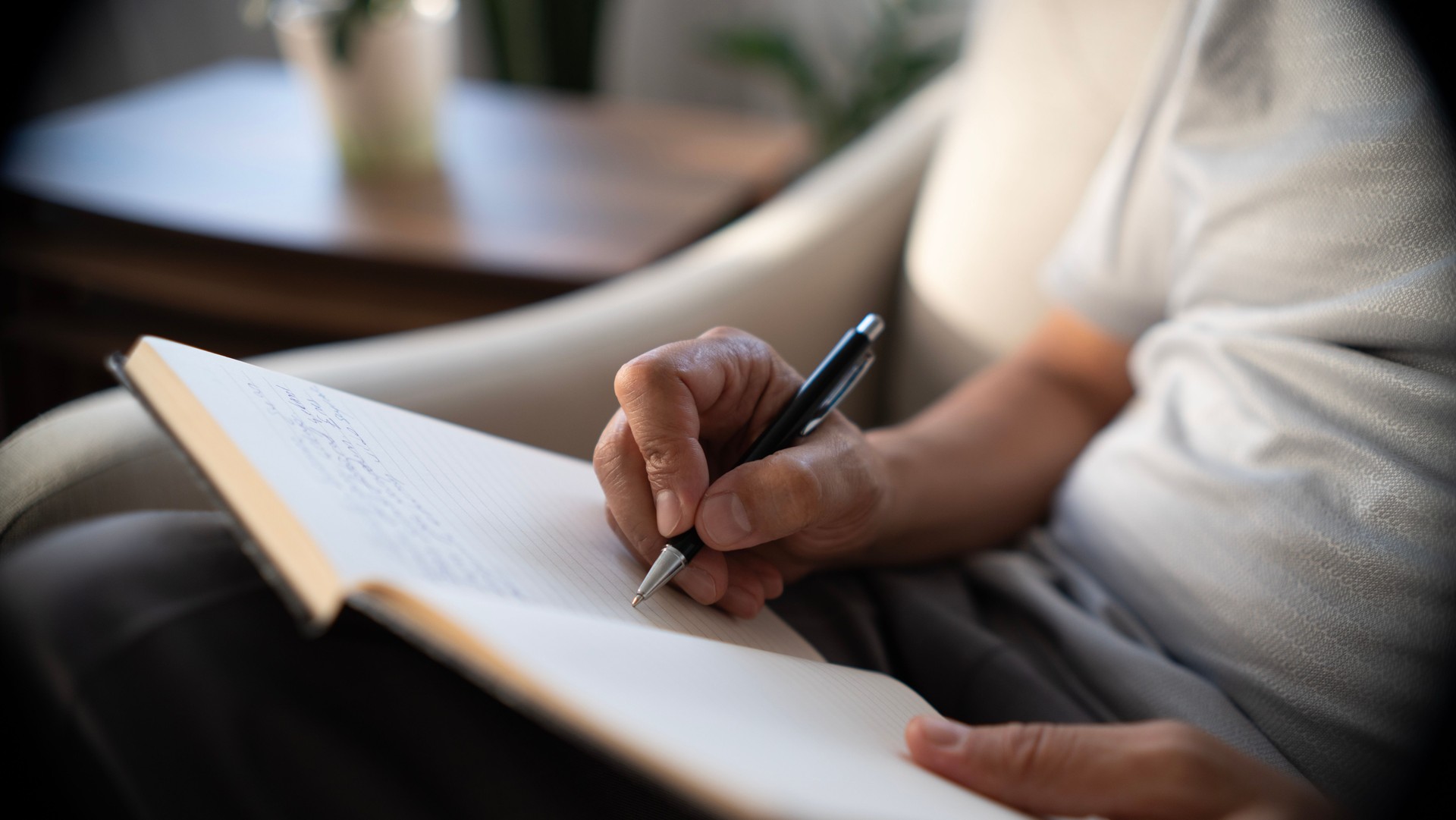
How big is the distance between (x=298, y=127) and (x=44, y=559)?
1039mm

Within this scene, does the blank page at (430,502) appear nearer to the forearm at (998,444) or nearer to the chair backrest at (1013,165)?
the forearm at (998,444)

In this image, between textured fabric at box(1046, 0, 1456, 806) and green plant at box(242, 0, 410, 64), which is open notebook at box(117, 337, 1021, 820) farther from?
green plant at box(242, 0, 410, 64)

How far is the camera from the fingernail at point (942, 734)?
1.03 feet

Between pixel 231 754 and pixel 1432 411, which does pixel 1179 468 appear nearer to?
pixel 1432 411

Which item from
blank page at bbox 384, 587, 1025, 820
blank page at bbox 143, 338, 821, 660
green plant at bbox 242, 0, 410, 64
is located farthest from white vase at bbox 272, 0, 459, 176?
blank page at bbox 384, 587, 1025, 820

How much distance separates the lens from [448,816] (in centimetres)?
31

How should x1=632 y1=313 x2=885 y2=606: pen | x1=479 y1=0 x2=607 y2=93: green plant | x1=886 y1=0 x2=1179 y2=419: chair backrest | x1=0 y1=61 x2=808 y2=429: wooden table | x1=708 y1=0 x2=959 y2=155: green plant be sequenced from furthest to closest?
x1=479 y1=0 x2=607 y2=93: green plant → x1=708 y1=0 x2=959 y2=155: green plant → x1=0 y1=61 x2=808 y2=429: wooden table → x1=886 y1=0 x2=1179 y2=419: chair backrest → x1=632 y1=313 x2=885 y2=606: pen

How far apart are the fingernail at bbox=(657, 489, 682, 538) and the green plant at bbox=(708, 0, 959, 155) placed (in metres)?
1.54

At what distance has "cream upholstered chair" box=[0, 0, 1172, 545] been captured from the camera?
1.54 ft

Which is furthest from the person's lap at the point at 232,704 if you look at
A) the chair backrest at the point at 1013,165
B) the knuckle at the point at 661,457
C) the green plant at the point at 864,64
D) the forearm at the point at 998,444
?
the green plant at the point at 864,64

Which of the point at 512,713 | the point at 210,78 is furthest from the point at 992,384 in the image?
the point at 210,78

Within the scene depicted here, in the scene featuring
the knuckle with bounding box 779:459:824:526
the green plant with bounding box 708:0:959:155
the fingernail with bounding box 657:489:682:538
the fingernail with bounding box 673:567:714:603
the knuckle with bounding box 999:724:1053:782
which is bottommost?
the knuckle with bounding box 999:724:1053:782

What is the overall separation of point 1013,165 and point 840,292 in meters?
0.15

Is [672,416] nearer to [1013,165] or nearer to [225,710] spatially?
[225,710]
